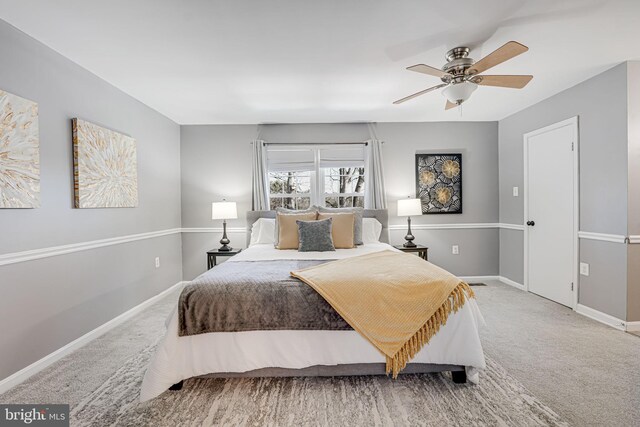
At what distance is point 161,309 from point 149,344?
0.93 meters

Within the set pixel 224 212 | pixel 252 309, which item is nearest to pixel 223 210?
pixel 224 212

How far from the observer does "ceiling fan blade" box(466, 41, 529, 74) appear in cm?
185

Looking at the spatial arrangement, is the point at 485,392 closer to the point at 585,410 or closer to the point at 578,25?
the point at 585,410

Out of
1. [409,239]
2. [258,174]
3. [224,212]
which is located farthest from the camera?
[258,174]

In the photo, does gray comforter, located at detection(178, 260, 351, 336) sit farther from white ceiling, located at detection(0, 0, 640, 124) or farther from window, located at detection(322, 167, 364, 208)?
window, located at detection(322, 167, 364, 208)

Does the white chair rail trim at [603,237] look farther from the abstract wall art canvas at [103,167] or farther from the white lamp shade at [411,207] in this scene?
the abstract wall art canvas at [103,167]

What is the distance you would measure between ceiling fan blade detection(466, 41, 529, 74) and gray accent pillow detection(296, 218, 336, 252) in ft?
6.51

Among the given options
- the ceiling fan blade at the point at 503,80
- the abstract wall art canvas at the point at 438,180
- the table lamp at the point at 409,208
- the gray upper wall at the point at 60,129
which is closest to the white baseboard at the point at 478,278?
the abstract wall art canvas at the point at 438,180

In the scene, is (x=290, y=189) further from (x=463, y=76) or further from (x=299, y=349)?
(x=299, y=349)

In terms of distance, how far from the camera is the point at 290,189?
4652 millimetres

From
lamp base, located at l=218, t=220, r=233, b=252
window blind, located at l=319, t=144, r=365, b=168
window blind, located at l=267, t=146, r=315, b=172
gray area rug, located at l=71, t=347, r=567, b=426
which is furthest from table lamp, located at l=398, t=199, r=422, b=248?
lamp base, located at l=218, t=220, r=233, b=252

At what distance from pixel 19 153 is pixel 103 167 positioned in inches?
32.1

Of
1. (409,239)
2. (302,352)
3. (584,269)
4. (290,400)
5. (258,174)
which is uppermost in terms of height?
(258,174)

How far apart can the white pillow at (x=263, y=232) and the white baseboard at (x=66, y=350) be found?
A: 1.46 metres
